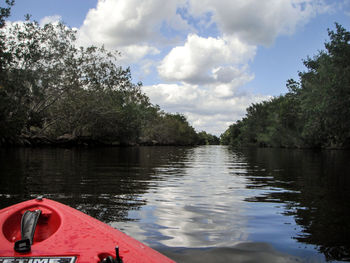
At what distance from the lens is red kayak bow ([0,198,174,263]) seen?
268cm

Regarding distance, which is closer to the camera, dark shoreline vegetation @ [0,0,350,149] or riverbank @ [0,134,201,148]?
dark shoreline vegetation @ [0,0,350,149]

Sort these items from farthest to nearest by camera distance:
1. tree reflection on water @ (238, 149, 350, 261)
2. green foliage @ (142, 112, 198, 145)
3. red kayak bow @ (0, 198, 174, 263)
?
green foliage @ (142, 112, 198, 145) < tree reflection on water @ (238, 149, 350, 261) < red kayak bow @ (0, 198, 174, 263)

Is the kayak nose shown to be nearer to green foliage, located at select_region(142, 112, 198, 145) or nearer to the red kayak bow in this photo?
the red kayak bow

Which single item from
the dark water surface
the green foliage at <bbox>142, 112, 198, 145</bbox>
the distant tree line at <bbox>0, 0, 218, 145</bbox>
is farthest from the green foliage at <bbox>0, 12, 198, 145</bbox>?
the green foliage at <bbox>142, 112, 198, 145</bbox>

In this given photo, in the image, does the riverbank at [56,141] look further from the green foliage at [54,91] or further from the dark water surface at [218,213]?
the dark water surface at [218,213]

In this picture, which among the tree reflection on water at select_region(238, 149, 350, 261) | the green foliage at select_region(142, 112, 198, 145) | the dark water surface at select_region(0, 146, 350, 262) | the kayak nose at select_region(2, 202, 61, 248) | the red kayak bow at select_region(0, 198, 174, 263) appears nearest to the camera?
the red kayak bow at select_region(0, 198, 174, 263)

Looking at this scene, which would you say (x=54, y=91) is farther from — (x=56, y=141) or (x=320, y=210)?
(x=320, y=210)

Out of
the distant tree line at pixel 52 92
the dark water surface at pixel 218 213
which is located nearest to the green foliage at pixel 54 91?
the distant tree line at pixel 52 92

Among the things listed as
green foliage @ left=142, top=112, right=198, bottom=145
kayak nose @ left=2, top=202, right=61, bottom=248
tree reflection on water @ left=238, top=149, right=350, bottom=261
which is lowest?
tree reflection on water @ left=238, top=149, right=350, bottom=261

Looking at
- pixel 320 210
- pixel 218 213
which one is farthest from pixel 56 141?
pixel 320 210

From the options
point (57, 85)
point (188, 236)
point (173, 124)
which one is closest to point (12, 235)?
point (188, 236)

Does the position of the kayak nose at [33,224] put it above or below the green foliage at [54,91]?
below

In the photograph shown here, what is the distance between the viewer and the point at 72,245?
2.92 m

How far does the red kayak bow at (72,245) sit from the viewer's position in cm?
268
